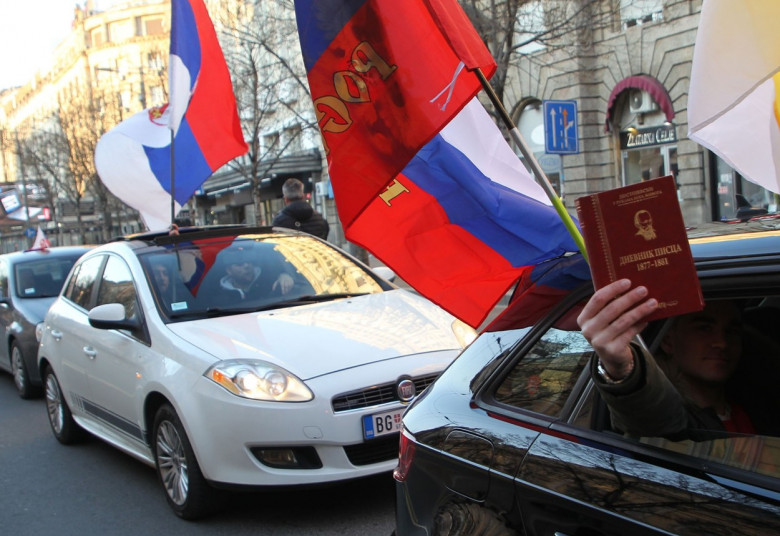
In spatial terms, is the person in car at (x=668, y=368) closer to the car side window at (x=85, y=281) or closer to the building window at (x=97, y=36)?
the car side window at (x=85, y=281)

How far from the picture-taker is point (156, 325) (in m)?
5.40

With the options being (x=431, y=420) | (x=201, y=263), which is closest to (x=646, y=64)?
(x=201, y=263)

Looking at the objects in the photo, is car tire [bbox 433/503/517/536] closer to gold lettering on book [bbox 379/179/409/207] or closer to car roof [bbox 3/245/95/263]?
gold lettering on book [bbox 379/179/409/207]

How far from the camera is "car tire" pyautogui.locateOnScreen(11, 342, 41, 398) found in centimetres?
1000

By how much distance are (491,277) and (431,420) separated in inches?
25.4

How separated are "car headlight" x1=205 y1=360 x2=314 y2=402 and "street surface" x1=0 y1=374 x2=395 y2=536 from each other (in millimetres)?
552

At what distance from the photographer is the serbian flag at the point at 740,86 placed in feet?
9.69

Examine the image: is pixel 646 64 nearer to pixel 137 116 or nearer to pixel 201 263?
pixel 137 116

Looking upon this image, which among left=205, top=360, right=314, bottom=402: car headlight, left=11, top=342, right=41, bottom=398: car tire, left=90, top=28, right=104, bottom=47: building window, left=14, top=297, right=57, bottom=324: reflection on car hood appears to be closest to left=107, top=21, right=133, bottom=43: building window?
left=90, top=28, right=104, bottom=47: building window

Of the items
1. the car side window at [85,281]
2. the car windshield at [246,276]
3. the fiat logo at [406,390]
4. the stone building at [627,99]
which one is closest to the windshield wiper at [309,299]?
the car windshield at [246,276]

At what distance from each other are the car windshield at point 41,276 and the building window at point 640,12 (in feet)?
47.1

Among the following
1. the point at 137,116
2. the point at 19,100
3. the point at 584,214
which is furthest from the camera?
the point at 19,100

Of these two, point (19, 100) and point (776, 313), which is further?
point (19, 100)

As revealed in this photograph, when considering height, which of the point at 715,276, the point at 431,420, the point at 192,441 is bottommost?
the point at 192,441
